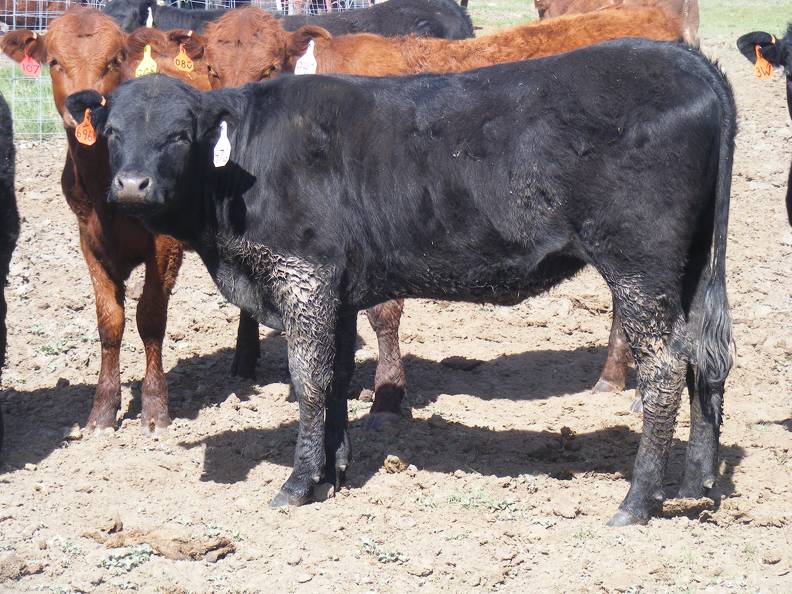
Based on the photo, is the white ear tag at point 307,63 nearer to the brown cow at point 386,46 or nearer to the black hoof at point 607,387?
the brown cow at point 386,46

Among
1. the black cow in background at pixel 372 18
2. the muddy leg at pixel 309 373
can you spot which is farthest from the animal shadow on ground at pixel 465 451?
the black cow in background at pixel 372 18

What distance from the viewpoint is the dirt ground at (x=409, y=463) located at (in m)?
5.32

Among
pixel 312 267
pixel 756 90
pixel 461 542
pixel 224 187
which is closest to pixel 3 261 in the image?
pixel 224 187

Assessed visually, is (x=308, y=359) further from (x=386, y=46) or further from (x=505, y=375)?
(x=386, y=46)

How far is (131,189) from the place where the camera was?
18.4 feet

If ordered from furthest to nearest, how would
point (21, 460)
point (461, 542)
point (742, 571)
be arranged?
point (21, 460)
point (461, 542)
point (742, 571)

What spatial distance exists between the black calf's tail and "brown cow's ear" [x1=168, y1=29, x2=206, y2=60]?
440 centimetres

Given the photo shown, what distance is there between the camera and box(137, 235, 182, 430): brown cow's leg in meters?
7.43

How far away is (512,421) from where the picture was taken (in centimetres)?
759

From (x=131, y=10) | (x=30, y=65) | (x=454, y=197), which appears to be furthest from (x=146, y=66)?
(x=131, y=10)

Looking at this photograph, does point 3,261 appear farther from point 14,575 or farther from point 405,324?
point 405,324

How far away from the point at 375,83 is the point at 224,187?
1059 mm

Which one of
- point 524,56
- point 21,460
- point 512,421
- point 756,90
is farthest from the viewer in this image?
point 756,90

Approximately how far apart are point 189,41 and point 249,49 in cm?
50
